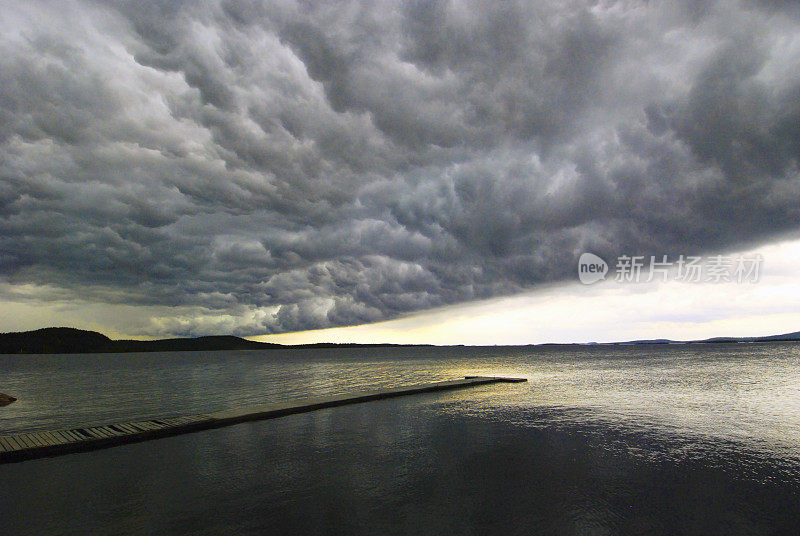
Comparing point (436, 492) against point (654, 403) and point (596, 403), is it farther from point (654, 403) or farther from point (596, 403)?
point (654, 403)

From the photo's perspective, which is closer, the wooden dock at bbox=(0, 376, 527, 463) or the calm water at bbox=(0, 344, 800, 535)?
the calm water at bbox=(0, 344, 800, 535)

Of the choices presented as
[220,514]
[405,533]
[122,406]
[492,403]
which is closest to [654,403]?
[492,403]

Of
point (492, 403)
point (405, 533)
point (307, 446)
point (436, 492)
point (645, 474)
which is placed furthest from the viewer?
point (492, 403)

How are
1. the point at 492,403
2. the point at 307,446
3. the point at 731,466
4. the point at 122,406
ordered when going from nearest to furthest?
the point at 731,466 → the point at 307,446 → the point at 492,403 → the point at 122,406

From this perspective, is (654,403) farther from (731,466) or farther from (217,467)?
(217,467)

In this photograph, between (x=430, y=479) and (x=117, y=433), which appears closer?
(x=430, y=479)

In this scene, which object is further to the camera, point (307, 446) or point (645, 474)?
point (307, 446)

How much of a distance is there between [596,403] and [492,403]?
7.58 metres

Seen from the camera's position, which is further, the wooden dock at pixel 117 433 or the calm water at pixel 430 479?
the wooden dock at pixel 117 433

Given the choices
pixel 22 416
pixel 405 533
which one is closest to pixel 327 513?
pixel 405 533

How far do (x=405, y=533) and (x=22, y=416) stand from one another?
33.0 meters

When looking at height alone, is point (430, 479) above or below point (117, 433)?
below

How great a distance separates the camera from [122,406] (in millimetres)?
33000

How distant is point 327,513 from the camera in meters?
9.73
